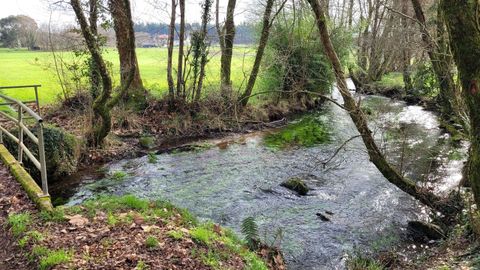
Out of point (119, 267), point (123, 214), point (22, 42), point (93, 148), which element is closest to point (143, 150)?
point (93, 148)

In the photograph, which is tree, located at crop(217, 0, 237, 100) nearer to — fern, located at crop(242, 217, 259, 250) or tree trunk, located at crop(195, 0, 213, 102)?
tree trunk, located at crop(195, 0, 213, 102)

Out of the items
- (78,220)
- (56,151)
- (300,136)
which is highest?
(78,220)

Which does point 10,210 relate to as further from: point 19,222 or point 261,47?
point 261,47

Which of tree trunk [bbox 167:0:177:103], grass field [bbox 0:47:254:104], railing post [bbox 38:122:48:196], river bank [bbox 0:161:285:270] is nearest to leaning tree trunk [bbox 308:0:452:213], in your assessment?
river bank [bbox 0:161:285:270]

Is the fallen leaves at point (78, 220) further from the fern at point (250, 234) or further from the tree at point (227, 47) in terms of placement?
the tree at point (227, 47)

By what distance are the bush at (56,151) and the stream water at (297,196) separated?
0.70 meters

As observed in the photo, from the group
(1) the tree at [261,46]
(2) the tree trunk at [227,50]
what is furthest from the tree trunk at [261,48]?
(2) the tree trunk at [227,50]

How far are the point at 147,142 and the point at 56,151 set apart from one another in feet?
14.3

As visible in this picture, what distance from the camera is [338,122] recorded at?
817 inches

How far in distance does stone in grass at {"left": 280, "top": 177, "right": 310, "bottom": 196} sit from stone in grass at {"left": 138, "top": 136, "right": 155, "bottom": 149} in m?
6.29

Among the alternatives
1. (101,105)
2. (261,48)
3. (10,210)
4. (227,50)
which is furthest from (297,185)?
(227,50)

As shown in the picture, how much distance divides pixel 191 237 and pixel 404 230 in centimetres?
519

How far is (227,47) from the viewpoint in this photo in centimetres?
2036

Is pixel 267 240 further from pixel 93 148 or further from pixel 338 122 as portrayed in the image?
pixel 338 122
